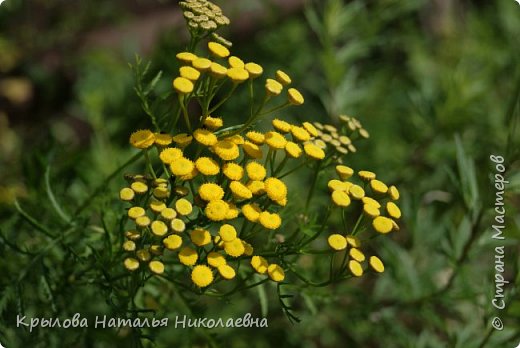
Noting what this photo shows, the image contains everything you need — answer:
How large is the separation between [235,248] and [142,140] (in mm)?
408

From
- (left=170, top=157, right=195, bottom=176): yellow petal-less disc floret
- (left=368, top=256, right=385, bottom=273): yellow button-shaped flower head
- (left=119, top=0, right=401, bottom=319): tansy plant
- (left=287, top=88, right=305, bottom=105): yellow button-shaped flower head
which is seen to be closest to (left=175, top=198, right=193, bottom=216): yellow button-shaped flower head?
(left=119, top=0, right=401, bottom=319): tansy plant

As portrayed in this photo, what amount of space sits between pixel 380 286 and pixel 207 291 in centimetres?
150

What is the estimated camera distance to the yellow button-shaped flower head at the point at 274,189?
1.65 meters

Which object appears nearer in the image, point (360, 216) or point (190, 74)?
point (190, 74)

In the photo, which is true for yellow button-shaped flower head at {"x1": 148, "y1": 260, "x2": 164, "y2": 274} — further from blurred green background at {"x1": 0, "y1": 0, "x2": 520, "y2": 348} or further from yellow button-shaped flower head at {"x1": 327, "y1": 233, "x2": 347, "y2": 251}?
yellow button-shaped flower head at {"x1": 327, "y1": 233, "x2": 347, "y2": 251}

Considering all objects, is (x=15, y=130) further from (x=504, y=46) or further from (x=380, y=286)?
(x=504, y=46)

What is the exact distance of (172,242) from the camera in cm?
160

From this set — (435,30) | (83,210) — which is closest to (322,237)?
(83,210)

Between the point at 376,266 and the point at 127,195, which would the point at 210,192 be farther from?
the point at 376,266

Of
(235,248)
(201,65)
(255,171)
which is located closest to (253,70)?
(201,65)

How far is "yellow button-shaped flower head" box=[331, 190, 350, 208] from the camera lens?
168 centimetres

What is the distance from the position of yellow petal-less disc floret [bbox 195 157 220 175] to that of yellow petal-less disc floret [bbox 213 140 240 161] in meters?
0.03

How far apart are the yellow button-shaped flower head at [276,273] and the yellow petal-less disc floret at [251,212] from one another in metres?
0.15

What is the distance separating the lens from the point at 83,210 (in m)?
2.19
